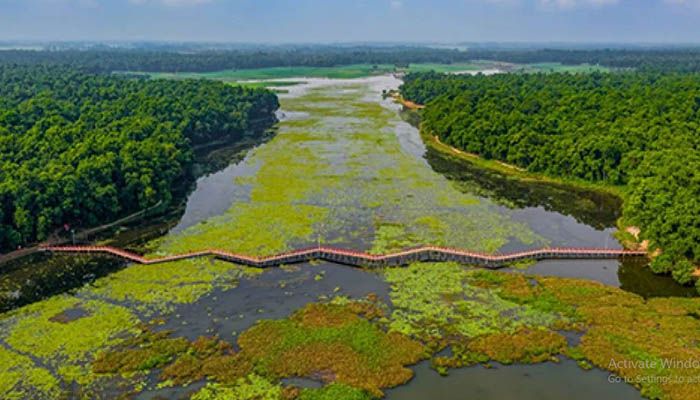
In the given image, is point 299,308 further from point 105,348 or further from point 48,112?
point 48,112

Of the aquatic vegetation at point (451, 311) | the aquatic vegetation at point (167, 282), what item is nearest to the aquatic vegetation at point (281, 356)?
the aquatic vegetation at point (451, 311)

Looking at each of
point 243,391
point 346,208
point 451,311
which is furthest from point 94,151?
point 451,311

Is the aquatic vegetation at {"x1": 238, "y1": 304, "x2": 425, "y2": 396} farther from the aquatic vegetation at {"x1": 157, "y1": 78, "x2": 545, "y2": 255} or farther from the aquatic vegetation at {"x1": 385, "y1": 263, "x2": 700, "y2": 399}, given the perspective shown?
the aquatic vegetation at {"x1": 157, "y1": 78, "x2": 545, "y2": 255}

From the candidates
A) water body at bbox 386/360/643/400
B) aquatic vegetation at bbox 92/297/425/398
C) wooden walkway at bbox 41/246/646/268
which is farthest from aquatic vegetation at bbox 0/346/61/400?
water body at bbox 386/360/643/400

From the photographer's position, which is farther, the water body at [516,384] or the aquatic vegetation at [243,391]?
→ the water body at [516,384]

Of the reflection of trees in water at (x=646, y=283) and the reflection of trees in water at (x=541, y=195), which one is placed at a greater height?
the reflection of trees in water at (x=541, y=195)

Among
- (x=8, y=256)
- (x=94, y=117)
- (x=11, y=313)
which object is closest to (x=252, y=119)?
(x=94, y=117)

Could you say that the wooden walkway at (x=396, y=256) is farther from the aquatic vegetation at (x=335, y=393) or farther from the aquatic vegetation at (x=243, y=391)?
the aquatic vegetation at (x=335, y=393)
